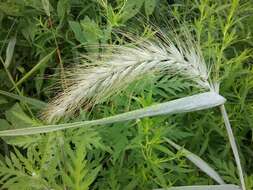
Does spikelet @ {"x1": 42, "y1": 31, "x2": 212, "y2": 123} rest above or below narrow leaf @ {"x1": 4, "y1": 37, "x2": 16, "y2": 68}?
below

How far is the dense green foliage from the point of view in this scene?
1.13 metres

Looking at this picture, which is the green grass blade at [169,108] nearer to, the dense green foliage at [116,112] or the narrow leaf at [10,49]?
the dense green foliage at [116,112]

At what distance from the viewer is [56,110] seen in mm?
1059

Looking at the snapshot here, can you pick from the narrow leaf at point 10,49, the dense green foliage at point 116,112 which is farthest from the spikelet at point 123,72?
the narrow leaf at point 10,49

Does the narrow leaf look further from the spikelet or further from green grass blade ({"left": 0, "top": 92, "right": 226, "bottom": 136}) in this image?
green grass blade ({"left": 0, "top": 92, "right": 226, "bottom": 136})

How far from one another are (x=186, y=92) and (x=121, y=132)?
0.34 m

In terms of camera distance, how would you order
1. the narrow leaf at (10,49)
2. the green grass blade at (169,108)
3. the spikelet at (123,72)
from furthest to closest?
the narrow leaf at (10,49), the spikelet at (123,72), the green grass blade at (169,108)

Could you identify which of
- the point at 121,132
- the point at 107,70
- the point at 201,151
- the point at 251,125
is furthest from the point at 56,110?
the point at 251,125

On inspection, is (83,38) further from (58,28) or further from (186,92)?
(186,92)

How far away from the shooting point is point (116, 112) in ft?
4.46

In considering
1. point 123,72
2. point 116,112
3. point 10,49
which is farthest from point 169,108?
point 10,49

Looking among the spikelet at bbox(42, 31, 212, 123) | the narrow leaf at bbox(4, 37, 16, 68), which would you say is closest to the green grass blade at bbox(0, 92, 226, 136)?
the spikelet at bbox(42, 31, 212, 123)

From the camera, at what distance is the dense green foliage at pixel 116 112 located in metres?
1.13

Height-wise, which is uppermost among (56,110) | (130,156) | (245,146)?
(56,110)
